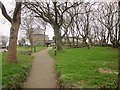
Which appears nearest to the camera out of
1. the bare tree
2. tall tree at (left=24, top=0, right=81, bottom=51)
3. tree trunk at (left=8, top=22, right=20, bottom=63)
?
tree trunk at (left=8, top=22, right=20, bottom=63)

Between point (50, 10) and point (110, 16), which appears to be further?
point (110, 16)

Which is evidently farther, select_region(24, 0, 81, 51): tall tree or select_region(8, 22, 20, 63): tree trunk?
select_region(24, 0, 81, 51): tall tree

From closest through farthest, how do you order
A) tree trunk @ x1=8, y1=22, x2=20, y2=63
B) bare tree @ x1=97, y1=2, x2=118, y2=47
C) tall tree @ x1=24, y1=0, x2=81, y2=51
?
1. tree trunk @ x1=8, y1=22, x2=20, y2=63
2. tall tree @ x1=24, y1=0, x2=81, y2=51
3. bare tree @ x1=97, y1=2, x2=118, y2=47

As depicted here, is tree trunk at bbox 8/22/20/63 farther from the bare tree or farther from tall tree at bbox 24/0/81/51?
the bare tree

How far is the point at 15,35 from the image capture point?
2264 centimetres

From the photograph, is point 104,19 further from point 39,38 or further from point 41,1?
point 39,38

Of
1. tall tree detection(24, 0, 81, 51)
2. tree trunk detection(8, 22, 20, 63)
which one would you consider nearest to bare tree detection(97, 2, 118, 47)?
tall tree detection(24, 0, 81, 51)

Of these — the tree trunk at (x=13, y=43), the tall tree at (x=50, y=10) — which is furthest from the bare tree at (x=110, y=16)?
the tree trunk at (x=13, y=43)

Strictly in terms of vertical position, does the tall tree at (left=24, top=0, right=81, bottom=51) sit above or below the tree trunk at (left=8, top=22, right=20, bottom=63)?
above

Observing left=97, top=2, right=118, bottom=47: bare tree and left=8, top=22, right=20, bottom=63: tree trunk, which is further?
left=97, top=2, right=118, bottom=47: bare tree

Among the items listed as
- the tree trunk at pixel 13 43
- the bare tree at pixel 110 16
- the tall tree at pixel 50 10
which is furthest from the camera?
the bare tree at pixel 110 16

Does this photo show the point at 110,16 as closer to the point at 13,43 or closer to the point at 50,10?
the point at 50,10

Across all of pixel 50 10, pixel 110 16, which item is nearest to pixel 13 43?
pixel 50 10

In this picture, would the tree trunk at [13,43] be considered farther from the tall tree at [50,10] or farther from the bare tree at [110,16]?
the bare tree at [110,16]
